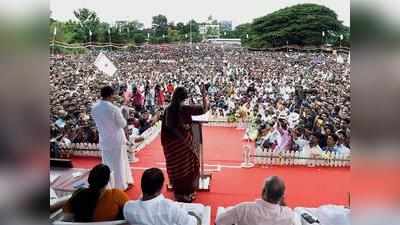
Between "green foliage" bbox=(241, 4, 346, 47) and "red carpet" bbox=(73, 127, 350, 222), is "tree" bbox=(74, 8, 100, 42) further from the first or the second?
"green foliage" bbox=(241, 4, 346, 47)

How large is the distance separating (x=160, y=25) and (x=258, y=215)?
679cm

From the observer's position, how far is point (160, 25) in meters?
7.91

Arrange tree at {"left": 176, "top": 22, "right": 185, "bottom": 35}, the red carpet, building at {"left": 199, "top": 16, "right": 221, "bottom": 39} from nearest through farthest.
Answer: the red carpet, building at {"left": 199, "top": 16, "right": 221, "bottom": 39}, tree at {"left": 176, "top": 22, "right": 185, "bottom": 35}

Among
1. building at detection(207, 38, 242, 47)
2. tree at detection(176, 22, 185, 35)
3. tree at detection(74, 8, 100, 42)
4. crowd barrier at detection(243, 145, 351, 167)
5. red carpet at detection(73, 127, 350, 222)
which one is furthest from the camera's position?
building at detection(207, 38, 242, 47)

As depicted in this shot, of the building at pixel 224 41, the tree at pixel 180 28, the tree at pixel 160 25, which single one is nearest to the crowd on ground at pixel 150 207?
the tree at pixel 160 25

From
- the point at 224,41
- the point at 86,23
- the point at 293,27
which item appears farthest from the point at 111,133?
the point at 293,27

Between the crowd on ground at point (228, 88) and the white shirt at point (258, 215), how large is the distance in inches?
115

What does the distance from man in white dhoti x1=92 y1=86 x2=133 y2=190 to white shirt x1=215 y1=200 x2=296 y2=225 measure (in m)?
1.30

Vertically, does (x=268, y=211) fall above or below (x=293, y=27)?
below

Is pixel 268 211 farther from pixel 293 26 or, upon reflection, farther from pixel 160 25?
pixel 293 26

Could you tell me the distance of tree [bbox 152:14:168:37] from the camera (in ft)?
25.6

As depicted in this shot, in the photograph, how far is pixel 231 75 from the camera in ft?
28.7

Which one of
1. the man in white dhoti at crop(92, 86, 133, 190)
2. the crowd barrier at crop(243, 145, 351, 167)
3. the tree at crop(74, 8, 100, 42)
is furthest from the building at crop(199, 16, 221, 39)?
the man in white dhoti at crop(92, 86, 133, 190)
